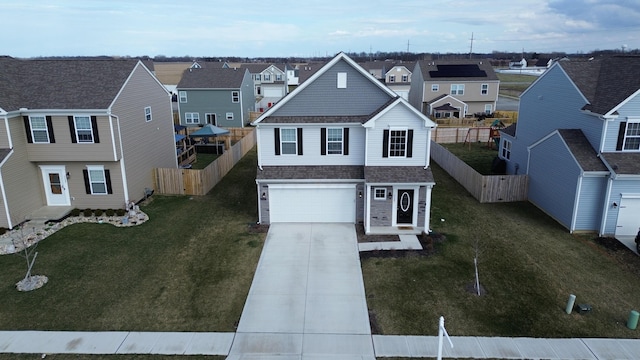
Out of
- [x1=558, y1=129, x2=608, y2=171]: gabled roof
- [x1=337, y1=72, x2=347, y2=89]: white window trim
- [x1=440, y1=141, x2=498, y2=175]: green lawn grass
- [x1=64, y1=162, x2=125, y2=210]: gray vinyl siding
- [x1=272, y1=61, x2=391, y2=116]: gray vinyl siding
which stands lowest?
[x1=440, y1=141, x2=498, y2=175]: green lawn grass

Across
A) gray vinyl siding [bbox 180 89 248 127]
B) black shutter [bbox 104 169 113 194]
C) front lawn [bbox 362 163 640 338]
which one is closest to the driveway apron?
front lawn [bbox 362 163 640 338]

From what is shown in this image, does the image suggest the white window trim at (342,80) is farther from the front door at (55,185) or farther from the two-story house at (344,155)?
the front door at (55,185)

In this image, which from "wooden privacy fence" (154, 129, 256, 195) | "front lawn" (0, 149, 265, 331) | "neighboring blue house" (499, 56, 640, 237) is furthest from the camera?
"wooden privacy fence" (154, 129, 256, 195)

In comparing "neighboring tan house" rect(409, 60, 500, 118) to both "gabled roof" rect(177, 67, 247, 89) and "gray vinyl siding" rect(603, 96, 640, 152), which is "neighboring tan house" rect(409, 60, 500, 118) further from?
"gray vinyl siding" rect(603, 96, 640, 152)

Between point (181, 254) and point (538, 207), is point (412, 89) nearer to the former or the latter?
point (538, 207)

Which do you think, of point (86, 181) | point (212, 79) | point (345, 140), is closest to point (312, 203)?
point (345, 140)

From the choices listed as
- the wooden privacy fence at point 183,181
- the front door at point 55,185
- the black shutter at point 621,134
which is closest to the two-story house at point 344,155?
the wooden privacy fence at point 183,181
